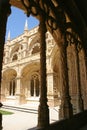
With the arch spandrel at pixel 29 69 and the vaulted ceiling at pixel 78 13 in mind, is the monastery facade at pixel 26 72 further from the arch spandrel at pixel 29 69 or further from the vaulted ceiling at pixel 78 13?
the vaulted ceiling at pixel 78 13

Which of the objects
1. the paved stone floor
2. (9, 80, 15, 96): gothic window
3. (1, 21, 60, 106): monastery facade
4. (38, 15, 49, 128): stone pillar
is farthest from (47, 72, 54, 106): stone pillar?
(38, 15, 49, 128): stone pillar

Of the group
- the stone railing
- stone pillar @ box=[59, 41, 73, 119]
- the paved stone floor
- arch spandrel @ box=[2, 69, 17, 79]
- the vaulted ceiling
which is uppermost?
the vaulted ceiling

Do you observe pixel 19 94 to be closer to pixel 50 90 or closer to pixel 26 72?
pixel 26 72

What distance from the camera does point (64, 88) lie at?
368 cm

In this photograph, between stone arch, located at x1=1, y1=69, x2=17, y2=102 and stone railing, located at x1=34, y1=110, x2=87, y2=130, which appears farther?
stone arch, located at x1=1, y1=69, x2=17, y2=102

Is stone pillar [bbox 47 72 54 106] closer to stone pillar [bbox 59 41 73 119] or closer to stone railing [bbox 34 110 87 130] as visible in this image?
stone railing [bbox 34 110 87 130]

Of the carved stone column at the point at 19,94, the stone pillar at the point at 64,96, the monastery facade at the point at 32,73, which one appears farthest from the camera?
the carved stone column at the point at 19,94

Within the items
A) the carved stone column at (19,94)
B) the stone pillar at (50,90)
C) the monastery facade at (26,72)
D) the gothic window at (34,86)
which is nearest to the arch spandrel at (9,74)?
the monastery facade at (26,72)

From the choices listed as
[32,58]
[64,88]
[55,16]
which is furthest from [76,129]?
[32,58]

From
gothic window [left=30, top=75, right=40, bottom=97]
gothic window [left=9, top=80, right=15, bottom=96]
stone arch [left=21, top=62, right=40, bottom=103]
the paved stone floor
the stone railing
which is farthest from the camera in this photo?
gothic window [left=9, top=80, right=15, bottom=96]

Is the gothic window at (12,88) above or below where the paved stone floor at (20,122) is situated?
above

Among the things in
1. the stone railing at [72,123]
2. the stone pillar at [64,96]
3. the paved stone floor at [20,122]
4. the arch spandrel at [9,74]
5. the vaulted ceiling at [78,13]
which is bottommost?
the paved stone floor at [20,122]

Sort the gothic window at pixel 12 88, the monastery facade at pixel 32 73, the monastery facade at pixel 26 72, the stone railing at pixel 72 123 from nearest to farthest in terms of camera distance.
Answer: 1. the stone railing at pixel 72 123
2. the monastery facade at pixel 32 73
3. the monastery facade at pixel 26 72
4. the gothic window at pixel 12 88

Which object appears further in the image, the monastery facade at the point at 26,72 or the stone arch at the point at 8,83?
the stone arch at the point at 8,83
